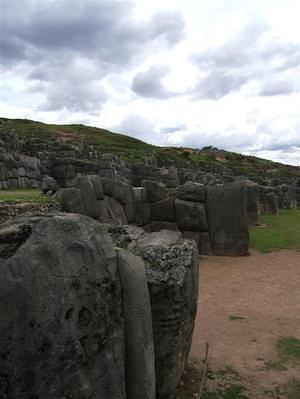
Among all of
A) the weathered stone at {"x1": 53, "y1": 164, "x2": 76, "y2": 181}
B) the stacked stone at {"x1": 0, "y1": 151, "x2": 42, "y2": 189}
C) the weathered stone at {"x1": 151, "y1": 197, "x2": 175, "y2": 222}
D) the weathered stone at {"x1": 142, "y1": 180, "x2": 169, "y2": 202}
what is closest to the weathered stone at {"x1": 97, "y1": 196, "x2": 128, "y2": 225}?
the weathered stone at {"x1": 151, "y1": 197, "x2": 175, "y2": 222}

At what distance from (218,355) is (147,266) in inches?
120

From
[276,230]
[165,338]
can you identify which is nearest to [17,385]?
[165,338]

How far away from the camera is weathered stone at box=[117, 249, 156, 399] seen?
15.0 ft

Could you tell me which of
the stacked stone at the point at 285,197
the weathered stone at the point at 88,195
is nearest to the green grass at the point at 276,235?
the weathered stone at the point at 88,195

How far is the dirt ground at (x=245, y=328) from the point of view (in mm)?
6523

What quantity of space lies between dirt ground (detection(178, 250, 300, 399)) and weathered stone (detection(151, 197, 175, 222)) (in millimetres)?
3234

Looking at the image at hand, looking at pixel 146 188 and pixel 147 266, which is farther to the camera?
pixel 146 188

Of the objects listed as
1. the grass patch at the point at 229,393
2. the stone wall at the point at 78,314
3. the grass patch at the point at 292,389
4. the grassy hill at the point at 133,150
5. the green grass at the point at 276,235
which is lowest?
the grass patch at the point at 292,389

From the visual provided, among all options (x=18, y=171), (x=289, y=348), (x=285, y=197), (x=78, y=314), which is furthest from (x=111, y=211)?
(x=285, y=197)

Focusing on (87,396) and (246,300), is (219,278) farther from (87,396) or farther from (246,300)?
(87,396)

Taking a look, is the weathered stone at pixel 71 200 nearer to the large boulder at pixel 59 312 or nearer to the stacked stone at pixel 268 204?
the large boulder at pixel 59 312

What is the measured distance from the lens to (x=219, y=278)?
A: 13508mm

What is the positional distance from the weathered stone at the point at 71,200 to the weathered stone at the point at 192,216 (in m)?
5.19

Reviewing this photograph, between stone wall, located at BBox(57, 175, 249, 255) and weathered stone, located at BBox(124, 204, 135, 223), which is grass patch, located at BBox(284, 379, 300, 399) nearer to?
stone wall, located at BBox(57, 175, 249, 255)
